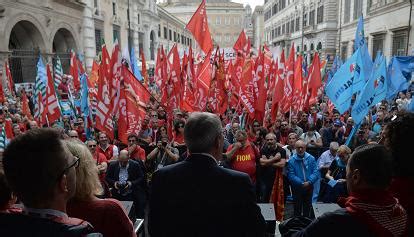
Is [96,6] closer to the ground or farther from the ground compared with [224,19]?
closer to the ground

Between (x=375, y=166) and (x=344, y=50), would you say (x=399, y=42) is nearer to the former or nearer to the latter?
(x=344, y=50)

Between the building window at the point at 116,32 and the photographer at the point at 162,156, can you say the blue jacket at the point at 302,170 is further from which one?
the building window at the point at 116,32

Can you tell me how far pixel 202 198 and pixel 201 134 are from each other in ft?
1.17

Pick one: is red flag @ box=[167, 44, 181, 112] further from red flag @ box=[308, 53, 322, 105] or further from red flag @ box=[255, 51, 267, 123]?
red flag @ box=[308, 53, 322, 105]

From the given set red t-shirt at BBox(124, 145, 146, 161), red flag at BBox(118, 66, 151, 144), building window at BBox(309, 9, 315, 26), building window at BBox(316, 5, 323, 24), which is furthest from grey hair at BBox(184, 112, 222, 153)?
building window at BBox(309, 9, 315, 26)

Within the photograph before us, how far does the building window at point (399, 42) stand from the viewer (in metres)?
21.6

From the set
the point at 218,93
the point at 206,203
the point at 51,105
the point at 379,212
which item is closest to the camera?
the point at 379,212

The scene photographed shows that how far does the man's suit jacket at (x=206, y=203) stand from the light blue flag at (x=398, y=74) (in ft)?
34.1

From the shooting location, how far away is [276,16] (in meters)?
59.7

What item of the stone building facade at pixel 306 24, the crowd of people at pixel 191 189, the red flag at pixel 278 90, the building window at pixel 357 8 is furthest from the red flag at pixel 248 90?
the stone building facade at pixel 306 24

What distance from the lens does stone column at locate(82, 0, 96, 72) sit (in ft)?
85.3

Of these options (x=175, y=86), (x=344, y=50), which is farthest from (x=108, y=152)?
(x=344, y=50)

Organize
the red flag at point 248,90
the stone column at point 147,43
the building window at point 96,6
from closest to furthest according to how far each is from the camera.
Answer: the red flag at point 248,90
the building window at point 96,6
the stone column at point 147,43

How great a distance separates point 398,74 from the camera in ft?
36.4
